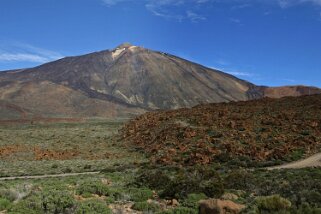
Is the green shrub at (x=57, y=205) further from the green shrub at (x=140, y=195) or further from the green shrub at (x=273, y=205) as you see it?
the green shrub at (x=273, y=205)

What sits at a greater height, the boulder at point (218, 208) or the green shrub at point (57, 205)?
the boulder at point (218, 208)

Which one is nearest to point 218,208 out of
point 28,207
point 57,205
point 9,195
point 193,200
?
point 193,200

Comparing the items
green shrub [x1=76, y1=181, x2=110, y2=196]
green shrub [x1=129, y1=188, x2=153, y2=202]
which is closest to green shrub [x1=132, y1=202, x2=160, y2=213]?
green shrub [x1=129, y1=188, x2=153, y2=202]

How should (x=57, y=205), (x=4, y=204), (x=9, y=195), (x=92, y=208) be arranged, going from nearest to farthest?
1. (x=92, y=208)
2. (x=57, y=205)
3. (x=4, y=204)
4. (x=9, y=195)

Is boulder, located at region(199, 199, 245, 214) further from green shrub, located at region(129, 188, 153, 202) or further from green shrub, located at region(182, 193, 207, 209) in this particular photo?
green shrub, located at region(129, 188, 153, 202)

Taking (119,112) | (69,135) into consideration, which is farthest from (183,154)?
(119,112)

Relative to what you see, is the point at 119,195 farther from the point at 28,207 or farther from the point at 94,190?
the point at 28,207

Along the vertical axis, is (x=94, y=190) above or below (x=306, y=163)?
below

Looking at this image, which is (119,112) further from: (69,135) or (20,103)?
(69,135)

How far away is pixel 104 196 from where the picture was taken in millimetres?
18891

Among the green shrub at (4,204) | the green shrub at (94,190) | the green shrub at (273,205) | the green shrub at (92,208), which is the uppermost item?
the green shrub at (273,205)

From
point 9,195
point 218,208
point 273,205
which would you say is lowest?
point 9,195

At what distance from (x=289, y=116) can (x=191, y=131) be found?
36.1ft

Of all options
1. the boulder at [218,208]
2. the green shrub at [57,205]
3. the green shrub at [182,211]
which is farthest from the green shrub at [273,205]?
the green shrub at [57,205]
